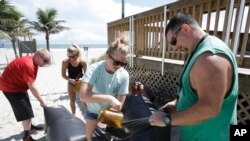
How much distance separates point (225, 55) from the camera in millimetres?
1410

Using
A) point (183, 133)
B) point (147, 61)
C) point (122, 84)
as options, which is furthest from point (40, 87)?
point (183, 133)

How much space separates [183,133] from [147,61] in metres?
4.20

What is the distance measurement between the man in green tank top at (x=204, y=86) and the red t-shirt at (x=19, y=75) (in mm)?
2891

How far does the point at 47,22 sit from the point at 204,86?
131 ft

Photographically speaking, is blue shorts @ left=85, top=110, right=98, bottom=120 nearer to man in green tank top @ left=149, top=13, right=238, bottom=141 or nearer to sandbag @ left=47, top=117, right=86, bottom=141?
sandbag @ left=47, top=117, right=86, bottom=141

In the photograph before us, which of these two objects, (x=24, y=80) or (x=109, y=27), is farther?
(x=109, y=27)

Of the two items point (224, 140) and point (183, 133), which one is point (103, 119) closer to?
point (183, 133)

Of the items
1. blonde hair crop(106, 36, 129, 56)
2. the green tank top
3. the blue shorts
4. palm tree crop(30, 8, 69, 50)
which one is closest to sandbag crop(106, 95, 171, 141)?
the blue shorts

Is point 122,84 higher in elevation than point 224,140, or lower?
higher

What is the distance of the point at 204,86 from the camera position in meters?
1.39

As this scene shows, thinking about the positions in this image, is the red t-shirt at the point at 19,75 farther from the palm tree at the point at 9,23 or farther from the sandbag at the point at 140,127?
the palm tree at the point at 9,23

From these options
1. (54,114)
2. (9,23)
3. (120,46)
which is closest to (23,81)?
(54,114)

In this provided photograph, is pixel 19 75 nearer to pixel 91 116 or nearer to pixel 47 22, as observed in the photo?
pixel 91 116

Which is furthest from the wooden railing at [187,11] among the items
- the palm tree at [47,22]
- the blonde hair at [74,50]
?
the palm tree at [47,22]
